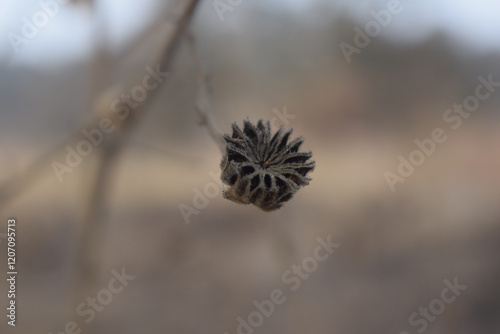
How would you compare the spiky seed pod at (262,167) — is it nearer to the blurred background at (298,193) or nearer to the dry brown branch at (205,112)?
the dry brown branch at (205,112)

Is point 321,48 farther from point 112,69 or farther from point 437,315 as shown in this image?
point 437,315

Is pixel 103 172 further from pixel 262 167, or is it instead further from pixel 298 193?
pixel 298 193

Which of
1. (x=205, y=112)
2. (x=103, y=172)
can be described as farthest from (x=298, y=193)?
(x=205, y=112)

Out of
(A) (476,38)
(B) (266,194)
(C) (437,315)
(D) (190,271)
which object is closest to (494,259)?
(C) (437,315)

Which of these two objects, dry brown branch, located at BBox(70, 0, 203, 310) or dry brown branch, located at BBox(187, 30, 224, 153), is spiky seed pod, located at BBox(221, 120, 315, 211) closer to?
dry brown branch, located at BBox(187, 30, 224, 153)

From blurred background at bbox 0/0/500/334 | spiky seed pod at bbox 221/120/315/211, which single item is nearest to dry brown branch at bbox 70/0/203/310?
blurred background at bbox 0/0/500/334

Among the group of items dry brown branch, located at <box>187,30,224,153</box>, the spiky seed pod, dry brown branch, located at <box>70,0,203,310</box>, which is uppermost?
dry brown branch, located at <box>70,0,203,310</box>
